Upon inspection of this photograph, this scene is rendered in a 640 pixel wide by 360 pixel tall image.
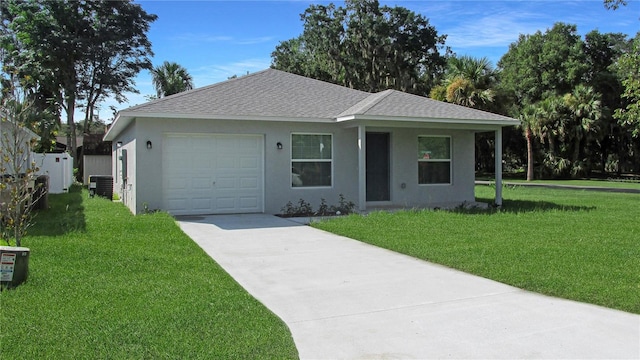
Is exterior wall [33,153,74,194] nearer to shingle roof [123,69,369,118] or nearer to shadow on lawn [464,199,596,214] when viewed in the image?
shingle roof [123,69,369,118]

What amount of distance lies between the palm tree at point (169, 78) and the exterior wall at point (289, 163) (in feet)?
73.1

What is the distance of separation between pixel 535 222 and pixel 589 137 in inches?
1138

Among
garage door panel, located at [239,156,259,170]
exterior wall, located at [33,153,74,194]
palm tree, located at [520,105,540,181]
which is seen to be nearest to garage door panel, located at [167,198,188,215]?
garage door panel, located at [239,156,259,170]

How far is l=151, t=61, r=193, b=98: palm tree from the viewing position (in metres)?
37.8

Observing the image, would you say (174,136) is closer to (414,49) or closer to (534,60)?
(414,49)

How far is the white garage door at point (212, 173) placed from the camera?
42.0 ft

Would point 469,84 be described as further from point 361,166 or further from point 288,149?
point 288,149

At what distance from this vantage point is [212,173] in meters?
13.2

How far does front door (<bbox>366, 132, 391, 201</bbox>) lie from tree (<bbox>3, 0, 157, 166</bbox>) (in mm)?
22048

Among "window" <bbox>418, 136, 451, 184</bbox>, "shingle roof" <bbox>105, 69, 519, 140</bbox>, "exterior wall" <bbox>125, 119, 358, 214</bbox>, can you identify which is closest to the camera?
"exterior wall" <bbox>125, 119, 358, 214</bbox>

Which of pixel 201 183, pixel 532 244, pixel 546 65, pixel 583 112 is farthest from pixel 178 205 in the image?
pixel 546 65

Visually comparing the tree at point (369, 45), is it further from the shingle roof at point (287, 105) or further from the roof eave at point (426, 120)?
the roof eave at point (426, 120)

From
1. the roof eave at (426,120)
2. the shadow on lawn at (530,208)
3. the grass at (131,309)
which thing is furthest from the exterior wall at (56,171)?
the shadow on lawn at (530,208)

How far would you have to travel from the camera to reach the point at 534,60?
4225 centimetres
